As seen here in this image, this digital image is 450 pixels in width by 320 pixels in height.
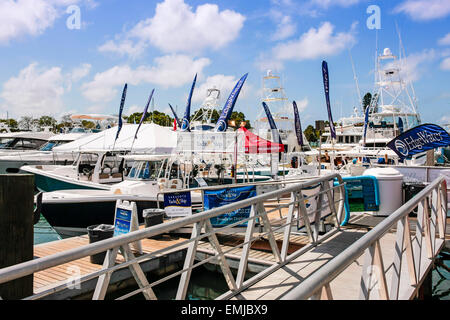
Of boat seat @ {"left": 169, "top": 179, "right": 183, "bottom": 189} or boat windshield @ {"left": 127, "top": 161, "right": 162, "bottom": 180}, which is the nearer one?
boat seat @ {"left": 169, "top": 179, "right": 183, "bottom": 189}

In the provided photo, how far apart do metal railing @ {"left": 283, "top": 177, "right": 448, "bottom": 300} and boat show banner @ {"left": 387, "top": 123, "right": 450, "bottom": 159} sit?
3.36 m

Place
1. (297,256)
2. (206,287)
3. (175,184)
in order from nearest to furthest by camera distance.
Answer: (297,256)
(206,287)
(175,184)

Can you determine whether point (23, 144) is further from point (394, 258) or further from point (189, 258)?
point (394, 258)

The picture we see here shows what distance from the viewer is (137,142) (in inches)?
804

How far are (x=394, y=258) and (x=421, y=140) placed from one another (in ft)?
26.3

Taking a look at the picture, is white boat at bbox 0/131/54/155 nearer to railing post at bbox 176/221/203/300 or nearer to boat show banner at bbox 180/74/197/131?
boat show banner at bbox 180/74/197/131

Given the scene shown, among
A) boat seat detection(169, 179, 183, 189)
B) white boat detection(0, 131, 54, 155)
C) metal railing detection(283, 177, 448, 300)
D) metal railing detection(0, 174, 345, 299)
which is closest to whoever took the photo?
metal railing detection(283, 177, 448, 300)

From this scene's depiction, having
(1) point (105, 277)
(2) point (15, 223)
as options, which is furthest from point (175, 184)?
(1) point (105, 277)

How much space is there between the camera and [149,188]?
14.1 m

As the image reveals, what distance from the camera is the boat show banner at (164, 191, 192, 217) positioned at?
30.3 ft

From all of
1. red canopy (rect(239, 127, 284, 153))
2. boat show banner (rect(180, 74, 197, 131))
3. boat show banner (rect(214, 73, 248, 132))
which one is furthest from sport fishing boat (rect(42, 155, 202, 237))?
boat show banner (rect(180, 74, 197, 131))
